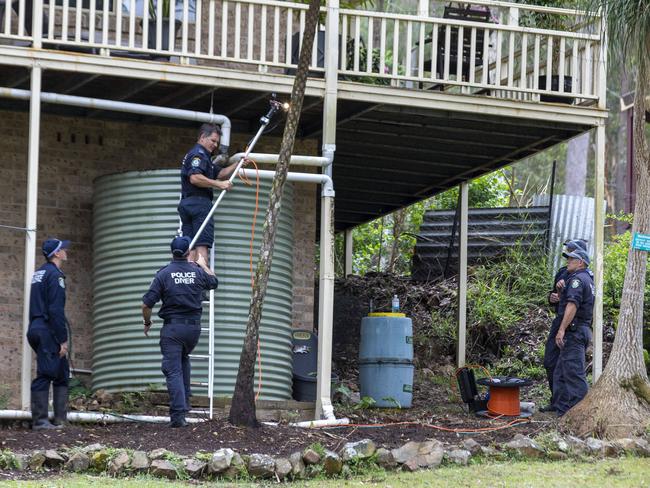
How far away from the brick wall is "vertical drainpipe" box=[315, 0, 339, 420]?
1.87 metres

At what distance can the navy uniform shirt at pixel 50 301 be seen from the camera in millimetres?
10758

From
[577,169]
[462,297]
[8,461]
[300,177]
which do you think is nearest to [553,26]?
[462,297]

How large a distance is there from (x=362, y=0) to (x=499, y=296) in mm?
5286

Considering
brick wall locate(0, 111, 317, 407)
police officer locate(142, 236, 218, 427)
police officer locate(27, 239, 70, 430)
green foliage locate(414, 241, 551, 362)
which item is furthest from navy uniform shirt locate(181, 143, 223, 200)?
green foliage locate(414, 241, 551, 362)

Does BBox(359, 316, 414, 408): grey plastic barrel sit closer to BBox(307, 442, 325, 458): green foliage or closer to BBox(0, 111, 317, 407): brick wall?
BBox(0, 111, 317, 407): brick wall

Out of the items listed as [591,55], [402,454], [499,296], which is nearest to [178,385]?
[402,454]

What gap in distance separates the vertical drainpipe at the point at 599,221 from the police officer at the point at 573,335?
0.40 meters

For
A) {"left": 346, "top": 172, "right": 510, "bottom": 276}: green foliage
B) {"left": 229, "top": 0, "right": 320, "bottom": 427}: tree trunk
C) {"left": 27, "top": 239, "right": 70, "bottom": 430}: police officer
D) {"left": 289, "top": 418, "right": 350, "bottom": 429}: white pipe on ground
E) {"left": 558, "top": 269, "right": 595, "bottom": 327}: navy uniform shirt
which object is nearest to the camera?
{"left": 229, "top": 0, "right": 320, "bottom": 427}: tree trunk

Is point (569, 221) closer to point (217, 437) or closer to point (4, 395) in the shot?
point (4, 395)

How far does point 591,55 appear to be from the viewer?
13.5 metres

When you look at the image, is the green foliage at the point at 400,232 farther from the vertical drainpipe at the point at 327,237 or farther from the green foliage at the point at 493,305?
the vertical drainpipe at the point at 327,237

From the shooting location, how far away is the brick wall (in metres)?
13.0

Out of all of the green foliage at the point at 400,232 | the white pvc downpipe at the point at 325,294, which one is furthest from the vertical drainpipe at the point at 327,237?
the green foliage at the point at 400,232

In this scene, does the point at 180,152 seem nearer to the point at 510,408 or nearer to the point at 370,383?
the point at 370,383
